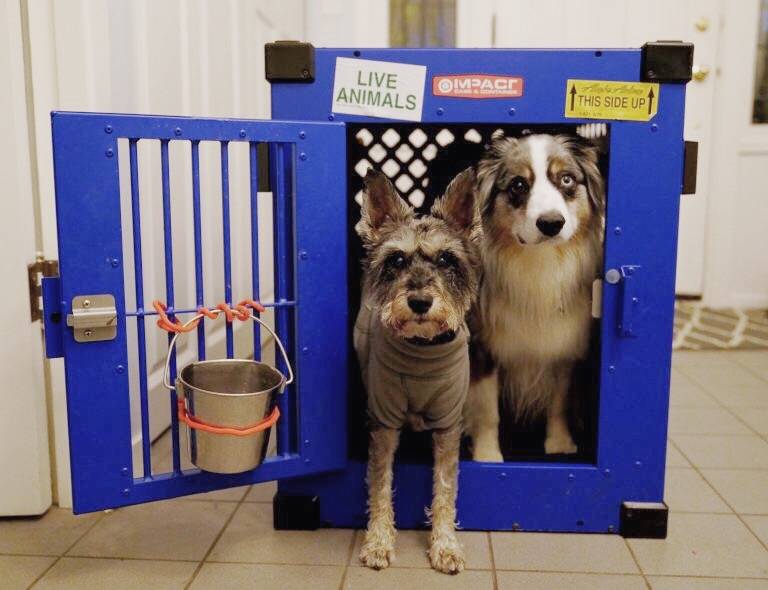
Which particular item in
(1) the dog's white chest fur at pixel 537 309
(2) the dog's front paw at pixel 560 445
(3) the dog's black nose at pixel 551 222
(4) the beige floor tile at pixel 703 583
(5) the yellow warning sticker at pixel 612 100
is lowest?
(4) the beige floor tile at pixel 703 583

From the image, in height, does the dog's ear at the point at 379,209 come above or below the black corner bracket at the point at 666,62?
below

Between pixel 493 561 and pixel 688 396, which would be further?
pixel 688 396

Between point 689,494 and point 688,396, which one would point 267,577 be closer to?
point 689,494

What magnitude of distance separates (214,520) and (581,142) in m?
1.16

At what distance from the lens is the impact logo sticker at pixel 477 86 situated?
144 centimetres

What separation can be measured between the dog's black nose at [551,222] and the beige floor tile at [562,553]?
2.19 ft

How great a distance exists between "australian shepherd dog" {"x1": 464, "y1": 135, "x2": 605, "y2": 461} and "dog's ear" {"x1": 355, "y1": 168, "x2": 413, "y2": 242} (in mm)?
219

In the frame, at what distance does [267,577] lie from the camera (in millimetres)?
1440

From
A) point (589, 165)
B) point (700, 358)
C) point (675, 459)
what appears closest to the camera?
point (589, 165)

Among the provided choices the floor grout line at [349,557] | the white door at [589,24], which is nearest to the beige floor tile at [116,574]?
the floor grout line at [349,557]

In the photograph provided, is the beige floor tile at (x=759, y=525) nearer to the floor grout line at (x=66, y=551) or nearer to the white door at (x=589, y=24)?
the floor grout line at (x=66, y=551)

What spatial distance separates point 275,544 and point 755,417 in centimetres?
169

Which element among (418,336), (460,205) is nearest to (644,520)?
(418,336)

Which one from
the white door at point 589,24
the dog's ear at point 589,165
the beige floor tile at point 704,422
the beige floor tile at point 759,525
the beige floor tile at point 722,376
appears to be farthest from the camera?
the white door at point 589,24
